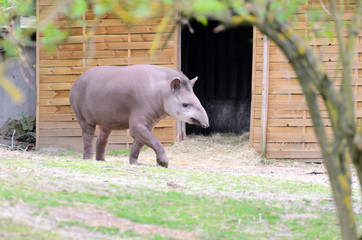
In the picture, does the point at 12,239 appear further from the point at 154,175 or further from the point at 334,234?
the point at 154,175

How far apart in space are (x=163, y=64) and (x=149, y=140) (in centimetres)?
402

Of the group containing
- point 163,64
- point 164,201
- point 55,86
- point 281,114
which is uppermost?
point 163,64

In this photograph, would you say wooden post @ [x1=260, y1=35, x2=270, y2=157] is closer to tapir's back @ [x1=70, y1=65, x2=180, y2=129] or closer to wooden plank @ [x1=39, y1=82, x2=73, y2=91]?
tapir's back @ [x1=70, y1=65, x2=180, y2=129]

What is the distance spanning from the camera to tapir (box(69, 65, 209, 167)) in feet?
26.6

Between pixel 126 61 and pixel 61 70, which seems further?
pixel 61 70

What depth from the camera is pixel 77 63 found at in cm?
1207

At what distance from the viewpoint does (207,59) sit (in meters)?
16.2

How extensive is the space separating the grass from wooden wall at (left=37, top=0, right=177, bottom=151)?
5.29 meters

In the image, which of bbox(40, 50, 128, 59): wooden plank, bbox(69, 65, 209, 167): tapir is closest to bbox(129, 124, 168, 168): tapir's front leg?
bbox(69, 65, 209, 167): tapir

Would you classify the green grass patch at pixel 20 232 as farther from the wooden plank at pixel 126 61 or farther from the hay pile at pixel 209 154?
the wooden plank at pixel 126 61

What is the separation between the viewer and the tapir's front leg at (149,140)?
7918mm

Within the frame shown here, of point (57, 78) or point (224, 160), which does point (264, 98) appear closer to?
point (224, 160)

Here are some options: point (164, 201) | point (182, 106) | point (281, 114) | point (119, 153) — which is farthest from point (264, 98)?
point (164, 201)

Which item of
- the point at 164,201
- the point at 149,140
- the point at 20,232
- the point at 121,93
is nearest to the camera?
the point at 20,232
